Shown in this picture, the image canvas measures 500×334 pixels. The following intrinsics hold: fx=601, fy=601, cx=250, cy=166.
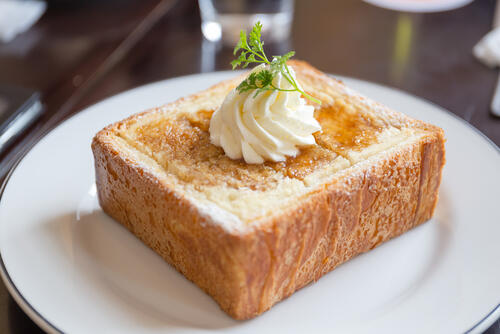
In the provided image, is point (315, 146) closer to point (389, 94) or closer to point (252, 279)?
point (252, 279)

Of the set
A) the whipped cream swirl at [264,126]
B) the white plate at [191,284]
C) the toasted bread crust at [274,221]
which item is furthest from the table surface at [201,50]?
the whipped cream swirl at [264,126]

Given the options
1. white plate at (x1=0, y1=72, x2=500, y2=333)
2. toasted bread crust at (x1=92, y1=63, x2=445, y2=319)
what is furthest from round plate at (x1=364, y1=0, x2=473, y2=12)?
toasted bread crust at (x1=92, y1=63, x2=445, y2=319)

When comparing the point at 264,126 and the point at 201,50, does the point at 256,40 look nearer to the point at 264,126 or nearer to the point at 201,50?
the point at 264,126

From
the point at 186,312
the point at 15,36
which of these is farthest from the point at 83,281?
the point at 15,36

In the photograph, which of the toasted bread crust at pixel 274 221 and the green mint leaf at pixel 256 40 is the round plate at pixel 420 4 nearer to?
the toasted bread crust at pixel 274 221

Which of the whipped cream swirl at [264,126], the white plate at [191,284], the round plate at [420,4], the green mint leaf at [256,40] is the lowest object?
the white plate at [191,284]

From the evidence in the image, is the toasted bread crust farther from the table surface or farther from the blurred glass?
the blurred glass

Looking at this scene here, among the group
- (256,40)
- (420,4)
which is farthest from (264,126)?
(420,4)
